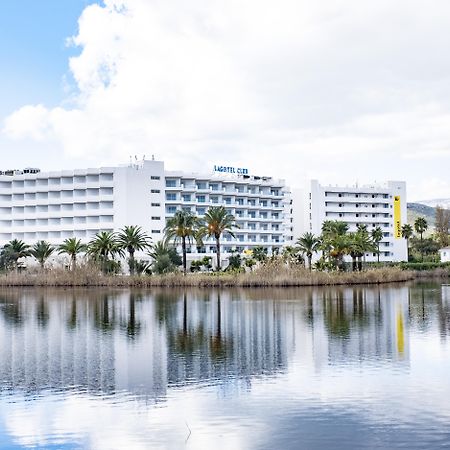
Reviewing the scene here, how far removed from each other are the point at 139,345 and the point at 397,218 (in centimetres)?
14435

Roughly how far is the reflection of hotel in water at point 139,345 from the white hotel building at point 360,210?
10763cm

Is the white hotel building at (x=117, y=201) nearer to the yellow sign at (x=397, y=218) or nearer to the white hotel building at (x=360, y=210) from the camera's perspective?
the white hotel building at (x=360, y=210)

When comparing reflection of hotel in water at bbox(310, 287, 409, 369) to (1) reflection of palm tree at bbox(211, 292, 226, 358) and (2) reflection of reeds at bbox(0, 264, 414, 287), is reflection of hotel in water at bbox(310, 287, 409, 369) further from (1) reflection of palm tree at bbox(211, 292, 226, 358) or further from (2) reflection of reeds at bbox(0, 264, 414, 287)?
(2) reflection of reeds at bbox(0, 264, 414, 287)

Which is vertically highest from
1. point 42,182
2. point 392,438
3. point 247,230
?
point 42,182

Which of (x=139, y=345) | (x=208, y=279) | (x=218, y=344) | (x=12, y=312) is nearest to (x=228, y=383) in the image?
(x=218, y=344)

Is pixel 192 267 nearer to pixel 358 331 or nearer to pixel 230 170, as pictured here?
pixel 230 170

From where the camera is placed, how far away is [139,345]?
33625 mm

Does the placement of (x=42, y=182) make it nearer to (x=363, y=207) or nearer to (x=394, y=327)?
(x=363, y=207)

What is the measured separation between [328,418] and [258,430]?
225 cm

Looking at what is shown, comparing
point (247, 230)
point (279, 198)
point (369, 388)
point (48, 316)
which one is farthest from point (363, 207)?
point (369, 388)

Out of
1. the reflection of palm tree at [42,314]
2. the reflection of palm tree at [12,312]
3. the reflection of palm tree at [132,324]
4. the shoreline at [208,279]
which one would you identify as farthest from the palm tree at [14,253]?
the reflection of palm tree at [132,324]

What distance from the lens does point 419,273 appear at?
426 feet

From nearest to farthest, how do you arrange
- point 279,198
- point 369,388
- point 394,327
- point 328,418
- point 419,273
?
point 328,418 < point 369,388 < point 394,327 < point 419,273 < point 279,198

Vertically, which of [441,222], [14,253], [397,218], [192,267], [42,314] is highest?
[397,218]
